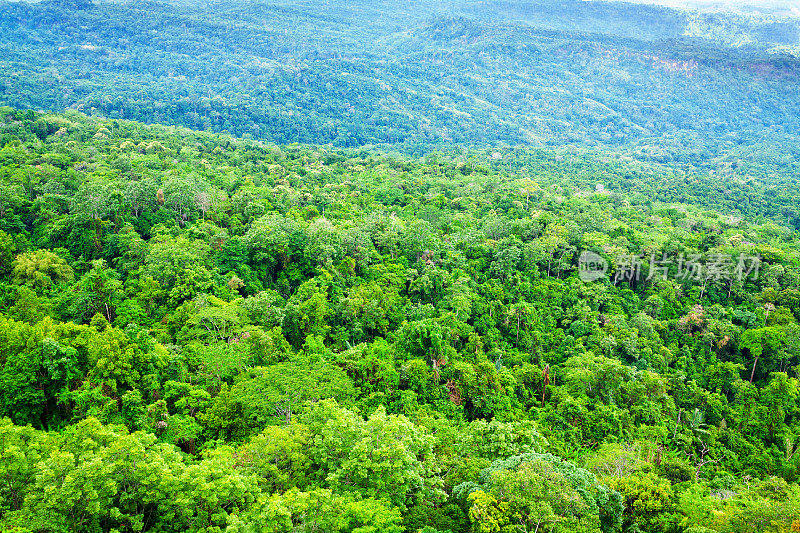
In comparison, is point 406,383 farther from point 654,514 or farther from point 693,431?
point 693,431

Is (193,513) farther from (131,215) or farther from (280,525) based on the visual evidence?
(131,215)

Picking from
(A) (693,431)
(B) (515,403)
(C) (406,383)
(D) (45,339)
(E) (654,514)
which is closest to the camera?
(E) (654,514)

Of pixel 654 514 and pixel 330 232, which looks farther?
pixel 330 232

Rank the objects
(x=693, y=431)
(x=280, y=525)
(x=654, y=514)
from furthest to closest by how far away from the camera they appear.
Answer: (x=693, y=431) → (x=654, y=514) → (x=280, y=525)

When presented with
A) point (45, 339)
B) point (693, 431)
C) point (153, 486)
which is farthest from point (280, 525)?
point (693, 431)

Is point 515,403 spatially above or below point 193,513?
below

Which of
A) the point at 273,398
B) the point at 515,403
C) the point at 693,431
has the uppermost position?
the point at 273,398
